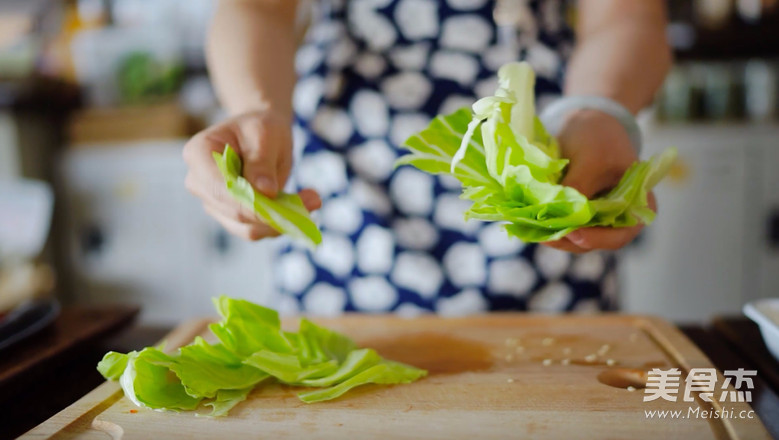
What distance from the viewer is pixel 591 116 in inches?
27.6

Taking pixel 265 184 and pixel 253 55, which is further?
pixel 253 55

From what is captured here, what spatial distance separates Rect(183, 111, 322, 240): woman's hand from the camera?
65cm

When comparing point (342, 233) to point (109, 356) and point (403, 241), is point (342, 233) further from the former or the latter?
point (109, 356)

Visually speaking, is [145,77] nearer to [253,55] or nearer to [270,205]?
[253,55]

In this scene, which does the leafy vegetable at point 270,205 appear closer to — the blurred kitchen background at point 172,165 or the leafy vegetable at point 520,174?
the leafy vegetable at point 520,174

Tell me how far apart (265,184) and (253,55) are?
289mm

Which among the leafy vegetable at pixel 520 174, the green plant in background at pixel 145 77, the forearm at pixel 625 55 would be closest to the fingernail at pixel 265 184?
the leafy vegetable at pixel 520 174

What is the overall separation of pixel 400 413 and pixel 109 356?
1.00 ft

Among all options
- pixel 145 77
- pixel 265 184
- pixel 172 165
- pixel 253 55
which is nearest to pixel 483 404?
pixel 265 184

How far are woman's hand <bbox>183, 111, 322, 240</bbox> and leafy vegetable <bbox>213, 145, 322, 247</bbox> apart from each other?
12 millimetres

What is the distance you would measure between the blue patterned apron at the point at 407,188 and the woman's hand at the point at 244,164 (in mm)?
280

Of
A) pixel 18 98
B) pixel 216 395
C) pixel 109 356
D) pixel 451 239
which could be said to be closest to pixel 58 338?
pixel 109 356

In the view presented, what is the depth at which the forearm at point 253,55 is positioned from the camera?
0.84 metres

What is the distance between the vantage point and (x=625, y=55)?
850mm
